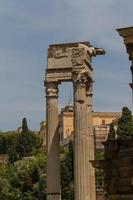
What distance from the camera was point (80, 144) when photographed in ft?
80.3

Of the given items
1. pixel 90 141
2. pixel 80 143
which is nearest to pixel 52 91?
pixel 90 141

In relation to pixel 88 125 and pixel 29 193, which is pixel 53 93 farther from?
pixel 29 193

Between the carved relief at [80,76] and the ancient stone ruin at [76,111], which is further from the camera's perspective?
the carved relief at [80,76]

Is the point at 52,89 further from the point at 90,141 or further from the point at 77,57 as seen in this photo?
the point at 90,141

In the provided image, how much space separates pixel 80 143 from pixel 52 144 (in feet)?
5.50

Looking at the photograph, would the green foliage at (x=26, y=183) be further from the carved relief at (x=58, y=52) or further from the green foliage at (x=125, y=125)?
the carved relief at (x=58, y=52)

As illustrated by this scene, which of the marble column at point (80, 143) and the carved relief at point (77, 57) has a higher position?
the carved relief at point (77, 57)

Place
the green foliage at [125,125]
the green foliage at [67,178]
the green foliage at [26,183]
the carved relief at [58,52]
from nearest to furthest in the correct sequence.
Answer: the carved relief at [58,52]
the green foliage at [67,178]
the green foliage at [26,183]
the green foliage at [125,125]

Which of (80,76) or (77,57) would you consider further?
(77,57)

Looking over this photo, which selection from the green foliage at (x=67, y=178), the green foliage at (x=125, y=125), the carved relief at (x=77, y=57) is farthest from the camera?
the green foliage at (x=125, y=125)

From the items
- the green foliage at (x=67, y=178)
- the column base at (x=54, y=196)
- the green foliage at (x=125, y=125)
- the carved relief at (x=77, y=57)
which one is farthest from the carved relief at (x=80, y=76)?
the green foliage at (x=125, y=125)

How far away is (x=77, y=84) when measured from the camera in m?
25.2

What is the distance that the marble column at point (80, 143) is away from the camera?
79.0 feet

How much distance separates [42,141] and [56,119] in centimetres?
7947
